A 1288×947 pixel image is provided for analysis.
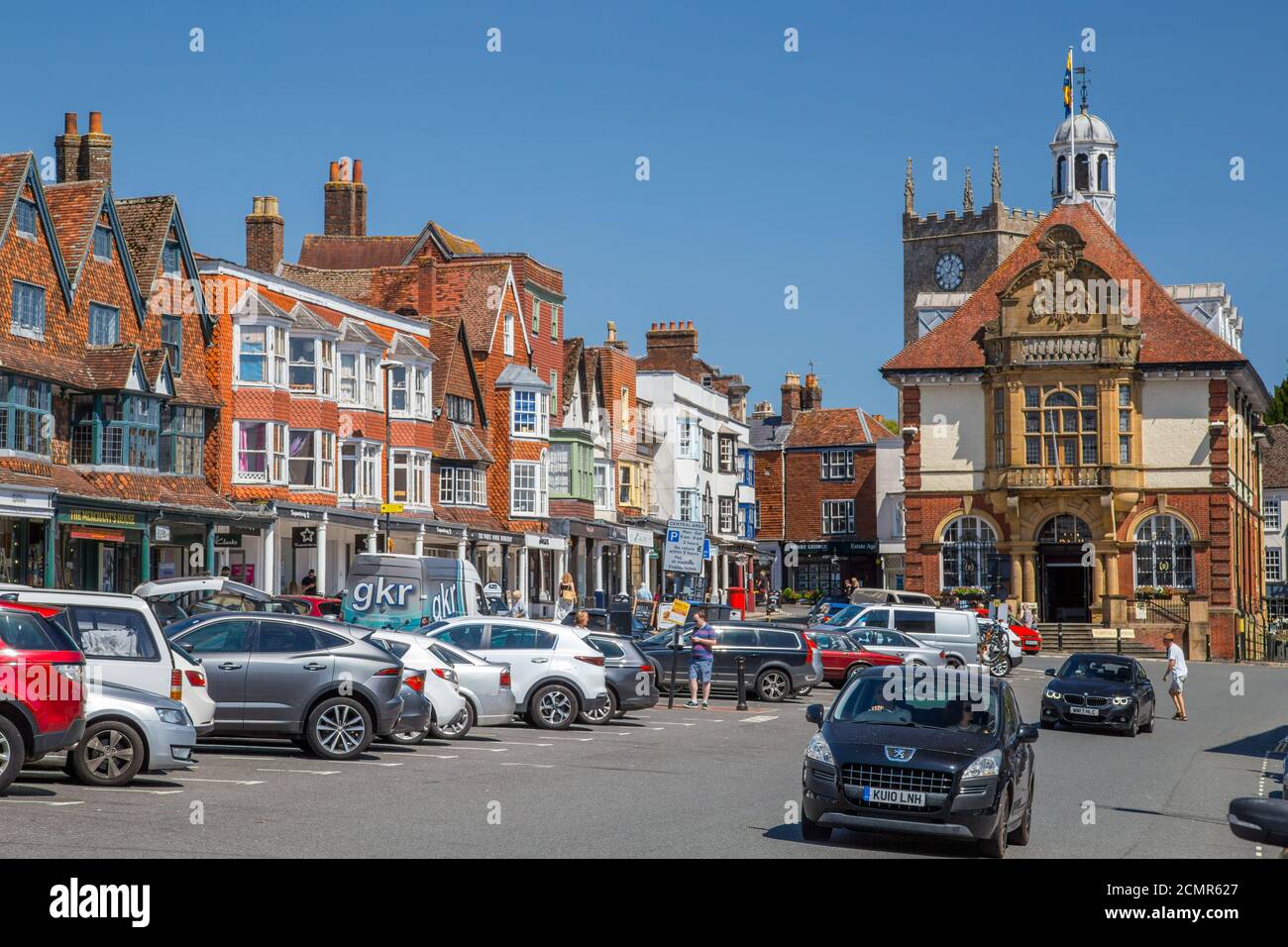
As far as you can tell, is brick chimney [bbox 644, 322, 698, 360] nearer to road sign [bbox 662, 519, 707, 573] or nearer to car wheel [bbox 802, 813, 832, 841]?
road sign [bbox 662, 519, 707, 573]

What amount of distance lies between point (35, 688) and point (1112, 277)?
59.4 meters

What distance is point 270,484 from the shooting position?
156ft

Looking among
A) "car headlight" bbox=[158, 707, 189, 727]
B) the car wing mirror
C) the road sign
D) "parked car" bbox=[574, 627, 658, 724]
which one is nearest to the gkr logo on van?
the road sign

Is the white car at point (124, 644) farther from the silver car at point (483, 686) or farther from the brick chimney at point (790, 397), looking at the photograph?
the brick chimney at point (790, 397)

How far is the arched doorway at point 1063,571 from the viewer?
68938mm

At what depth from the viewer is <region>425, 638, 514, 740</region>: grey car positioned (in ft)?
81.4

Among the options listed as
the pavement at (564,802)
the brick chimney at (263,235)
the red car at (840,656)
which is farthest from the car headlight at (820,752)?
the brick chimney at (263,235)

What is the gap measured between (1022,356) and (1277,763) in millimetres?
45234

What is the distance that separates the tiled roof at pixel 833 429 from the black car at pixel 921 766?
258 ft

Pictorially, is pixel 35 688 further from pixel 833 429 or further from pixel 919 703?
pixel 833 429

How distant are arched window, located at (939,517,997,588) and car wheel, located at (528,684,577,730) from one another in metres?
45.5

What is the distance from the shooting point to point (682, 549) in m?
34.8

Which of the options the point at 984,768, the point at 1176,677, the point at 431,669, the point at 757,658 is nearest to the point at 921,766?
the point at 984,768
